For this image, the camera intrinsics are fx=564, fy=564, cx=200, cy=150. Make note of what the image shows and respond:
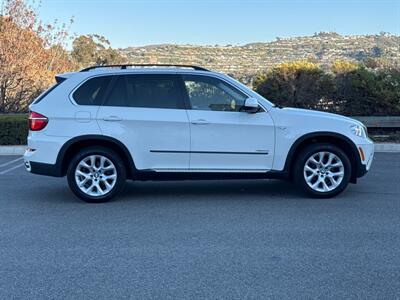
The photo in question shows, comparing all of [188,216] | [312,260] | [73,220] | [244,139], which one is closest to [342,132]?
[244,139]

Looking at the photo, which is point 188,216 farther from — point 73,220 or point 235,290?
point 235,290

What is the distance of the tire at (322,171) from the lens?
7.71 meters

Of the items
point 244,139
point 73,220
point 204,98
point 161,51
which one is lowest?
point 73,220

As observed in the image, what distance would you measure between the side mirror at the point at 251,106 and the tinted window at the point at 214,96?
147 millimetres

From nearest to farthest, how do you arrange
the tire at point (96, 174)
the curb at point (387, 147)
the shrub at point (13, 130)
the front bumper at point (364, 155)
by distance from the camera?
the tire at point (96, 174) < the front bumper at point (364, 155) < the curb at point (387, 147) < the shrub at point (13, 130)

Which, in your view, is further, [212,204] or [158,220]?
[212,204]

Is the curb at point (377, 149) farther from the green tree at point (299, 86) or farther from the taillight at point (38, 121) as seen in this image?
the taillight at point (38, 121)

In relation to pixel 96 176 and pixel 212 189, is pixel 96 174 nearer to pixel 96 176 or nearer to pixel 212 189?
pixel 96 176

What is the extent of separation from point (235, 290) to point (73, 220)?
2.91m

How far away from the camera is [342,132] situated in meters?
7.72

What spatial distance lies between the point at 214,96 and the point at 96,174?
1.92m

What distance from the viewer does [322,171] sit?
7766 mm

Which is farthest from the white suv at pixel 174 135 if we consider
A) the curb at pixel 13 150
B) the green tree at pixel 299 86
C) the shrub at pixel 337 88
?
the green tree at pixel 299 86

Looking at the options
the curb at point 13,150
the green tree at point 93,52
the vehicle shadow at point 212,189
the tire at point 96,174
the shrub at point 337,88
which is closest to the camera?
the tire at point 96,174
